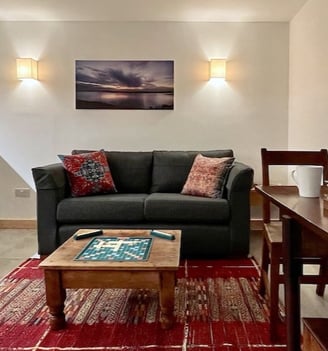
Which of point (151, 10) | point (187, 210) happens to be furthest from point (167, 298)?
point (151, 10)

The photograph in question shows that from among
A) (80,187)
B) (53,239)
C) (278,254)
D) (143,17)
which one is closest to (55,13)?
(143,17)

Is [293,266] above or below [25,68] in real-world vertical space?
below

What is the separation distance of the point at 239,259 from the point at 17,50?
3.15 m

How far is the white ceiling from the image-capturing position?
3.55 m

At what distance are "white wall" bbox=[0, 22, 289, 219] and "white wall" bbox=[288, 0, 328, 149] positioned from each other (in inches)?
7.8

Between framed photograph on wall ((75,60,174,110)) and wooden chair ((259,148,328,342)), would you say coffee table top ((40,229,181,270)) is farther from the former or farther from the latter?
framed photograph on wall ((75,60,174,110))

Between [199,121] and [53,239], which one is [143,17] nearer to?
[199,121]

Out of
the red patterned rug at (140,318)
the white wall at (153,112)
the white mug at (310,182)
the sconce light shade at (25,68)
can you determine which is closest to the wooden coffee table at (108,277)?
the red patterned rug at (140,318)

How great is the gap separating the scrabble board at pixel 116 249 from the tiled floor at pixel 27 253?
95cm

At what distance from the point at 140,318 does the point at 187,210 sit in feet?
3.83

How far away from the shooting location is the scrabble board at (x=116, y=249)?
6.53ft

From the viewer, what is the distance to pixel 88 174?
3.45 m

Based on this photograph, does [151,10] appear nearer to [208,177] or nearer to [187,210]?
[208,177]

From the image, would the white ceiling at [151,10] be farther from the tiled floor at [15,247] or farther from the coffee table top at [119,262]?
the coffee table top at [119,262]
